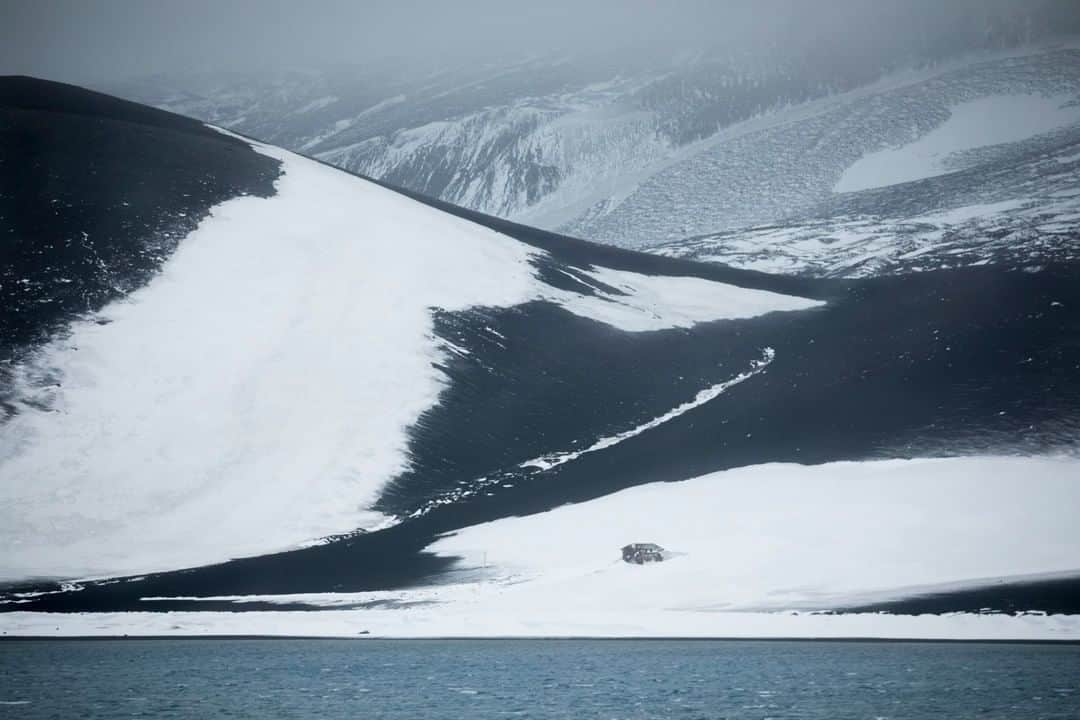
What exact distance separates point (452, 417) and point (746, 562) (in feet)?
85.1

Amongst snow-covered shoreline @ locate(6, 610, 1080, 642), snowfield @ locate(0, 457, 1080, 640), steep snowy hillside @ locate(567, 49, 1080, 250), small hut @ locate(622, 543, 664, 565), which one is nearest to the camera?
snow-covered shoreline @ locate(6, 610, 1080, 642)

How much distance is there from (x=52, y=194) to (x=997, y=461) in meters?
68.5

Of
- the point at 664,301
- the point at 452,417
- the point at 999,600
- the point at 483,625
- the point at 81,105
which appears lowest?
the point at 483,625

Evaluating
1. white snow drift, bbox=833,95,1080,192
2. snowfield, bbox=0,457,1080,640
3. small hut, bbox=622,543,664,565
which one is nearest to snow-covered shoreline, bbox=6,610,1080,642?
snowfield, bbox=0,457,1080,640

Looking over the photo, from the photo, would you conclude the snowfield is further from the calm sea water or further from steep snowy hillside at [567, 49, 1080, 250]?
steep snowy hillside at [567, 49, 1080, 250]

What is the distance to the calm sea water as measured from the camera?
94.5 feet

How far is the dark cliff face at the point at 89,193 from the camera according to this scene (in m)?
70.6

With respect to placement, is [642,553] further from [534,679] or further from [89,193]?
[89,193]

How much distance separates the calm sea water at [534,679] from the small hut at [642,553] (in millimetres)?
6744

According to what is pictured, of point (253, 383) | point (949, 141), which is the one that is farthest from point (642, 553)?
point (949, 141)

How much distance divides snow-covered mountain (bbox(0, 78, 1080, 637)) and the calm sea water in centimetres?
330

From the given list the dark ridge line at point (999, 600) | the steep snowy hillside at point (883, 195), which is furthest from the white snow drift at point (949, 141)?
the dark ridge line at point (999, 600)

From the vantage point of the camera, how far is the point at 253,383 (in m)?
70.2

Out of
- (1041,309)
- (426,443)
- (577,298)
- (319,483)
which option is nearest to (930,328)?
(1041,309)
